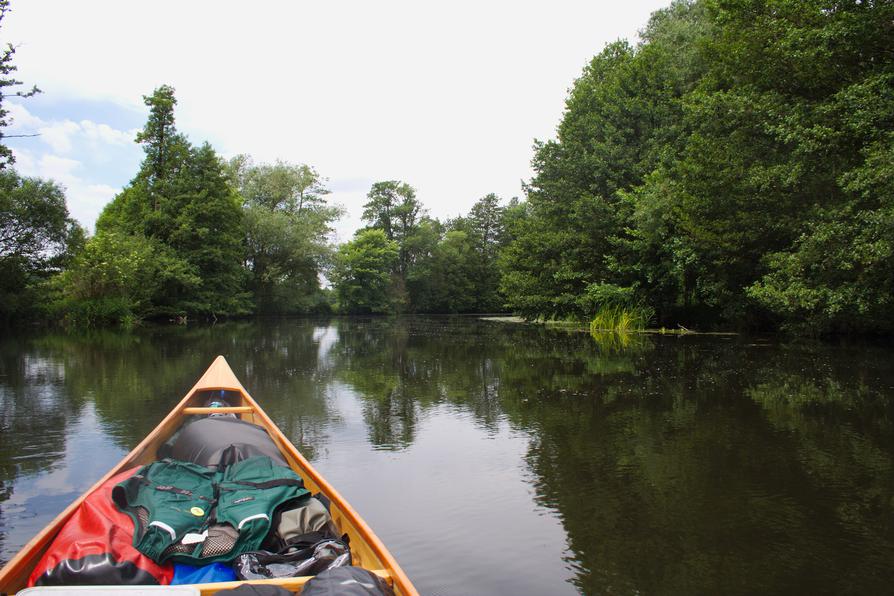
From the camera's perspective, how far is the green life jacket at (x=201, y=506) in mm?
2717

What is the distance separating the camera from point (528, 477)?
4891 millimetres

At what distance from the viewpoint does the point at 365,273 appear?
51969 mm

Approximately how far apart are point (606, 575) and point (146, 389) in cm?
841

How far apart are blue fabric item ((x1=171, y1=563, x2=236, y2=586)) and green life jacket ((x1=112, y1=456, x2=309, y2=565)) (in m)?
0.03

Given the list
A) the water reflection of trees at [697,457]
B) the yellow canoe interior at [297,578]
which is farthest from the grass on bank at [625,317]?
the yellow canoe interior at [297,578]

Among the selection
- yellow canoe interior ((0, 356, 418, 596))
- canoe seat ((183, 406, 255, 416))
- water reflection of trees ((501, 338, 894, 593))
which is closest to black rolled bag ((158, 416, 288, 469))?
yellow canoe interior ((0, 356, 418, 596))

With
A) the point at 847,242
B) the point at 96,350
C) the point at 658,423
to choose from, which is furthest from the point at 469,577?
the point at 96,350

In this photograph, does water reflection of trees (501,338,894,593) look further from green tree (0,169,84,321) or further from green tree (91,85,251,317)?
green tree (91,85,251,317)

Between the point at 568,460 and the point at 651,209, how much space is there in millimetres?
14622

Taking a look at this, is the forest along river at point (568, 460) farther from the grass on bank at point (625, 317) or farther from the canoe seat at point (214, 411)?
the grass on bank at point (625, 317)

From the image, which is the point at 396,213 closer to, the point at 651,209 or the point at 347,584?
the point at 651,209

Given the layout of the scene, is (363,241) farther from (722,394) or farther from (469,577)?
(469,577)

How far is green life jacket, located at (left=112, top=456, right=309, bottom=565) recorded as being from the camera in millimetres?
2717

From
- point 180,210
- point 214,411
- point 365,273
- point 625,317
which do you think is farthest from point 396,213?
point 214,411
